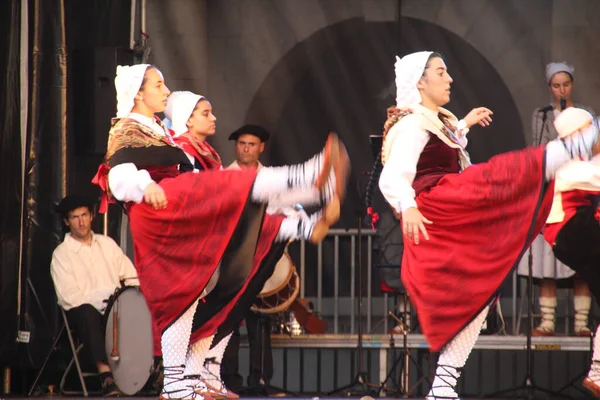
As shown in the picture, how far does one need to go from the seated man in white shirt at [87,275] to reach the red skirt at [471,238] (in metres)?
2.47

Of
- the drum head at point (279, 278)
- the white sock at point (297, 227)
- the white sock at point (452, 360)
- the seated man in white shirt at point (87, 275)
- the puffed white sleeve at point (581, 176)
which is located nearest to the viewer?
the white sock at point (452, 360)

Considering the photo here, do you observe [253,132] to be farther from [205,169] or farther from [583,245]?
[583,245]

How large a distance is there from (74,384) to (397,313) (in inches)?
89.5

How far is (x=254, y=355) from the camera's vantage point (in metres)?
7.64

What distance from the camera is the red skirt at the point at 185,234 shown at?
5.68 meters

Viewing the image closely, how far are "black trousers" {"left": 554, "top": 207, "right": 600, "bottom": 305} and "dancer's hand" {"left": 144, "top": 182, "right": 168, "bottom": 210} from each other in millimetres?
2394

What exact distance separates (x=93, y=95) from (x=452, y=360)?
3.29 meters

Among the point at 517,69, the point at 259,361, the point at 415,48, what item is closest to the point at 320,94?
the point at 415,48

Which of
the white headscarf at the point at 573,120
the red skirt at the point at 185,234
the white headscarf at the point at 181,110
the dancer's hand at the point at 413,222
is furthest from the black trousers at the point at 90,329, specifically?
the white headscarf at the point at 573,120

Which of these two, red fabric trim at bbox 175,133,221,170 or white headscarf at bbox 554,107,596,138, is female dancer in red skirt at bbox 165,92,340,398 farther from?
white headscarf at bbox 554,107,596,138

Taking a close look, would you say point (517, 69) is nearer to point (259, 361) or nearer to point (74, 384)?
point (259, 361)

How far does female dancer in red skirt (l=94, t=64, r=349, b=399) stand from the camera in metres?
5.57

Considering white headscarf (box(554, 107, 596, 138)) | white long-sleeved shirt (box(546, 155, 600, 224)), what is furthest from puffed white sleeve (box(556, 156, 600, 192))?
white headscarf (box(554, 107, 596, 138))

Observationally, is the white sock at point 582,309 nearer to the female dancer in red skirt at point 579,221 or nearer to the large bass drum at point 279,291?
the female dancer in red skirt at point 579,221
